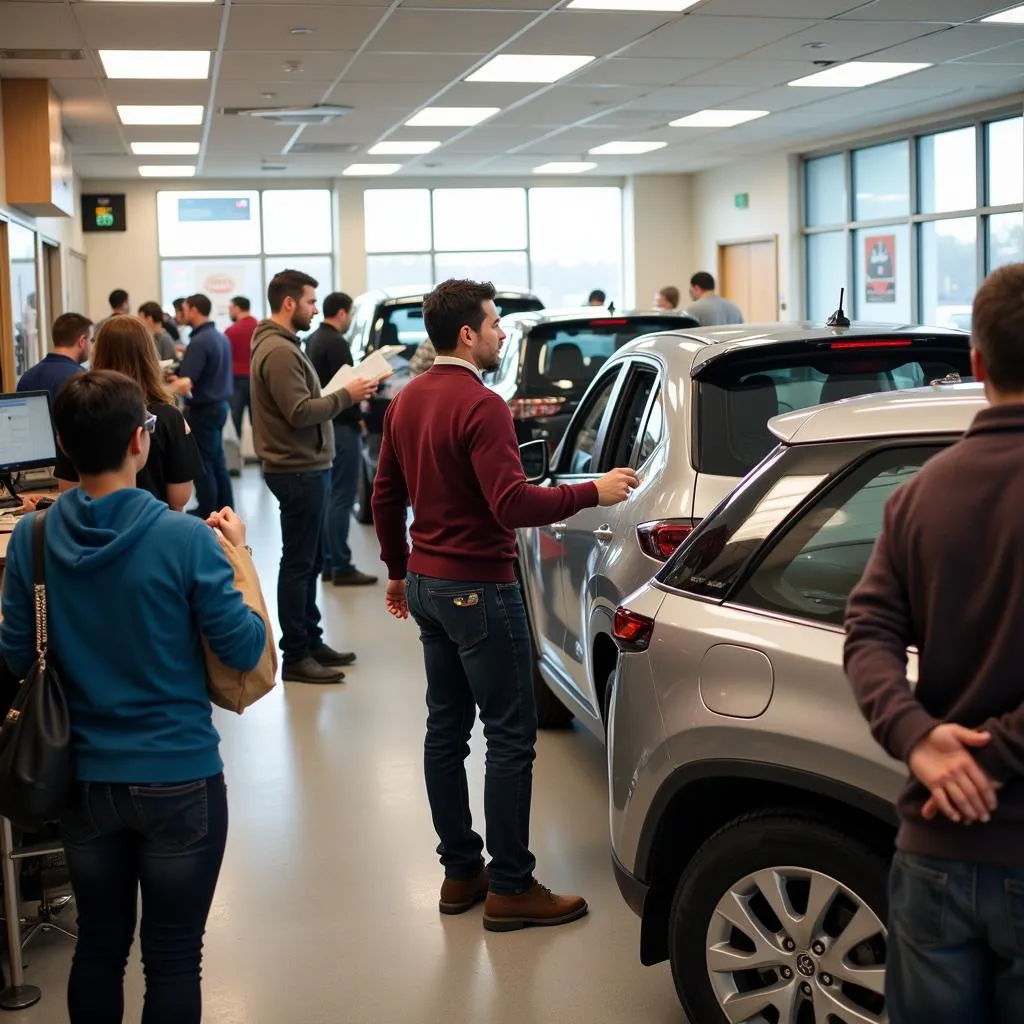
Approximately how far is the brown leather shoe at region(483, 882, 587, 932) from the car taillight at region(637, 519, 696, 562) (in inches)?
36.7

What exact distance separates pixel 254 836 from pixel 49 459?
2.04m

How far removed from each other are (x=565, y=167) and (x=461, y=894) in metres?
14.5

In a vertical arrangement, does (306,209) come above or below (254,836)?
above

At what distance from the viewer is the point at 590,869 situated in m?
3.97

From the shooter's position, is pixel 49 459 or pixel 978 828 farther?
pixel 49 459

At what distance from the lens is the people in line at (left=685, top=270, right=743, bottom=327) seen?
39.3ft

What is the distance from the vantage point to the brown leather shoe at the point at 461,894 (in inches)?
146

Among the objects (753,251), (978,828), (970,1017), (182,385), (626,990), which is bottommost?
(626,990)

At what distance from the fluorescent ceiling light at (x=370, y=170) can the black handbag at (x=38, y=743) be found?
14.6 metres

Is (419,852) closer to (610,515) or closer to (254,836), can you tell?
(254,836)

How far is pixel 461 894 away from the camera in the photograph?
3.73m

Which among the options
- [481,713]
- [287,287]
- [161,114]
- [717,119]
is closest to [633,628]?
[481,713]

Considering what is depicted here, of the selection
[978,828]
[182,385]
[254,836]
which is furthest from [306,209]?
[978,828]

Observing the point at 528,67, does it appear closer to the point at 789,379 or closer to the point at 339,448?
the point at 339,448
